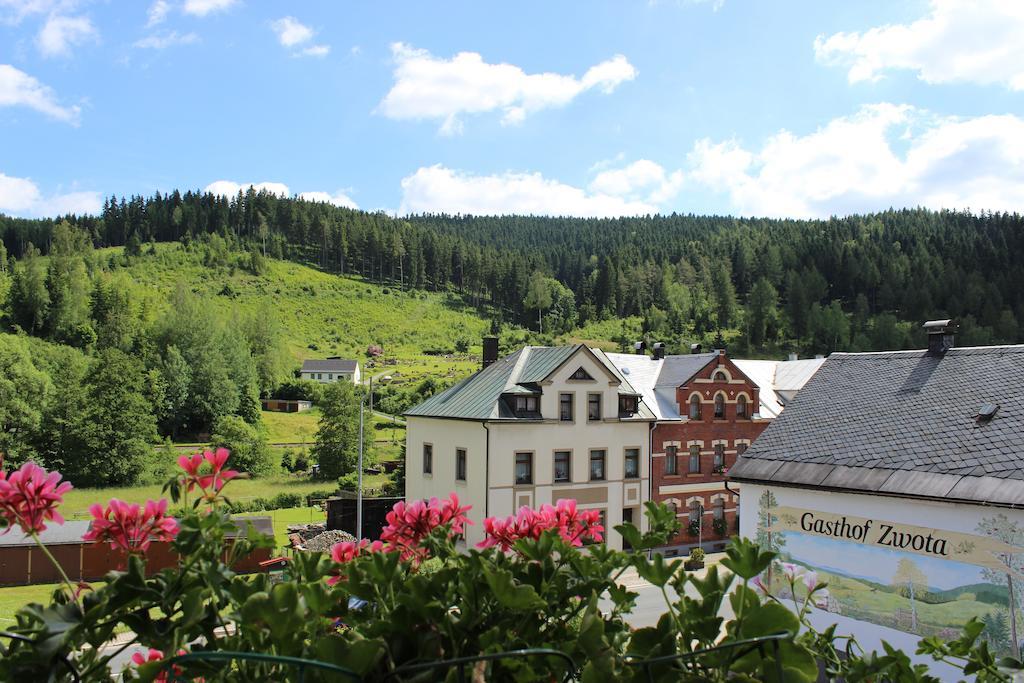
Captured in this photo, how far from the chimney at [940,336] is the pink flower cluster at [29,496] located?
1899 cm

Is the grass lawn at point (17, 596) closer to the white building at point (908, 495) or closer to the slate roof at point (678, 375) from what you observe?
the white building at point (908, 495)

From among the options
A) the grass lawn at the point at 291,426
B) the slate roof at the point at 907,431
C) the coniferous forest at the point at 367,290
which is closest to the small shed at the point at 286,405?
the grass lawn at the point at 291,426

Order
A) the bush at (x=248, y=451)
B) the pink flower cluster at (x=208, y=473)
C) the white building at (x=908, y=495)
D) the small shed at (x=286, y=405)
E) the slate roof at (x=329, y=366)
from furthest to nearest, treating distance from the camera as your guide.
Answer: the slate roof at (x=329, y=366), the small shed at (x=286, y=405), the bush at (x=248, y=451), the white building at (x=908, y=495), the pink flower cluster at (x=208, y=473)

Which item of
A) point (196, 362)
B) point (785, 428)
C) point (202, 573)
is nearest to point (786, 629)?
point (202, 573)

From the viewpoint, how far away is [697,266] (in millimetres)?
154500

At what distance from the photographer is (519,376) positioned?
1195 inches

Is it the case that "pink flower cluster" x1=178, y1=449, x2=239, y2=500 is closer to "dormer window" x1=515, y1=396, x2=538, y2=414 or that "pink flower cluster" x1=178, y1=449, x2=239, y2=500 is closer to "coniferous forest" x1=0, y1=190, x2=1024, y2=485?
"dormer window" x1=515, y1=396, x2=538, y2=414

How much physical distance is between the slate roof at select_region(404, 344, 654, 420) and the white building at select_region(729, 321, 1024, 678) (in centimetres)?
1349

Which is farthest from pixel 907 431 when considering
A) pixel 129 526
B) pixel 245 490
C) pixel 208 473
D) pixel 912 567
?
pixel 245 490

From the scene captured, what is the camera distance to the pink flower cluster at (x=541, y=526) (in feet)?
8.01

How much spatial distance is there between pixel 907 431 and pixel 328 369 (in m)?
99.3

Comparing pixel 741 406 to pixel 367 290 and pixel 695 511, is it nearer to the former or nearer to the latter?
pixel 695 511

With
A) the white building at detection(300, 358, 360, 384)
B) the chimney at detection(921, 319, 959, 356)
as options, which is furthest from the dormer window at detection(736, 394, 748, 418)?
the white building at detection(300, 358, 360, 384)

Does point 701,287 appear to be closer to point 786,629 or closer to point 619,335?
point 619,335
